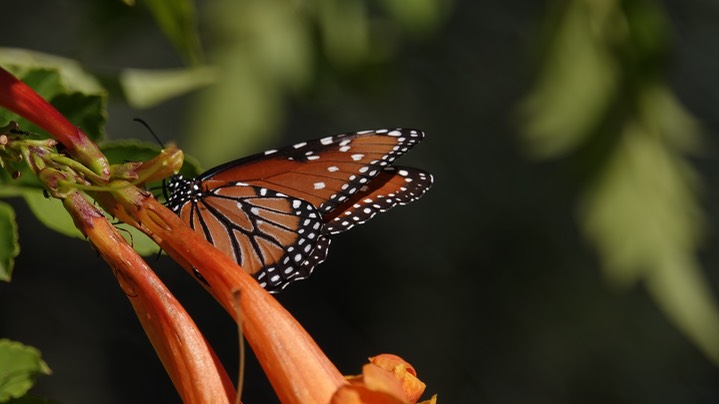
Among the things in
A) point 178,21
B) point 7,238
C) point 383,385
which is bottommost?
point 383,385

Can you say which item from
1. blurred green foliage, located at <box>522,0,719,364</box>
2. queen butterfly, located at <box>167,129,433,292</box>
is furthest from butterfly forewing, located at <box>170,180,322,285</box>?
blurred green foliage, located at <box>522,0,719,364</box>

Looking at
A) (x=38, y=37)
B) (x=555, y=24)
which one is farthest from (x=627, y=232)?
(x=38, y=37)

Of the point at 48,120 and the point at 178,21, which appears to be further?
the point at 178,21

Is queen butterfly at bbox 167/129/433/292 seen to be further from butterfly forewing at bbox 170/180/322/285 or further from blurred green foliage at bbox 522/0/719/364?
blurred green foliage at bbox 522/0/719/364

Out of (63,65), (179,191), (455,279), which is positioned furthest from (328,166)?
(455,279)

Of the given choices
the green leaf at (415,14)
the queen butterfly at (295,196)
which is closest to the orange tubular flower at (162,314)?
the queen butterfly at (295,196)

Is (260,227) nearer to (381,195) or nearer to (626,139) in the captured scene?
(381,195)
